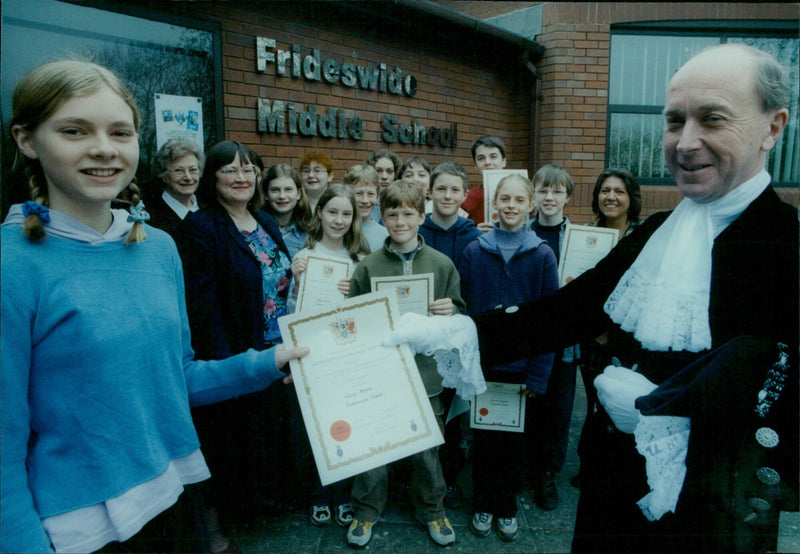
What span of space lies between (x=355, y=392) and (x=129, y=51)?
11.1ft

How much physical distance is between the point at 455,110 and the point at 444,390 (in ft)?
14.8

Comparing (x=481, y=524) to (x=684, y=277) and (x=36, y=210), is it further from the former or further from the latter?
(x=36, y=210)

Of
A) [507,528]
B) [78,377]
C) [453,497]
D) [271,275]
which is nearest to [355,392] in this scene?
[78,377]

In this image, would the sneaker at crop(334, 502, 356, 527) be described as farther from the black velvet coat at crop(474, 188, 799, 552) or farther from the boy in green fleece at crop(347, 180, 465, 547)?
the black velvet coat at crop(474, 188, 799, 552)

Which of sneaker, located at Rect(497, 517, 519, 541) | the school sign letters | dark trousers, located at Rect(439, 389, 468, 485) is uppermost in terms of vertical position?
the school sign letters

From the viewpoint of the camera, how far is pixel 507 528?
9.23 feet

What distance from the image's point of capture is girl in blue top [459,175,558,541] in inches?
111

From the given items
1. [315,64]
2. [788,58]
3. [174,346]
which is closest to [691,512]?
[174,346]

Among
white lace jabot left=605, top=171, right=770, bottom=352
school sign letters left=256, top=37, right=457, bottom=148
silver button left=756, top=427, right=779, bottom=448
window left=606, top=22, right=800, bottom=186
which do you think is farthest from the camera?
window left=606, top=22, right=800, bottom=186

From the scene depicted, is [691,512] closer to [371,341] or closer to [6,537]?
[371,341]

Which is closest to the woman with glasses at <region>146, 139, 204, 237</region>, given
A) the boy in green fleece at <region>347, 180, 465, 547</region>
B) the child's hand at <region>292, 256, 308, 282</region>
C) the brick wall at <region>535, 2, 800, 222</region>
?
the child's hand at <region>292, 256, 308, 282</region>

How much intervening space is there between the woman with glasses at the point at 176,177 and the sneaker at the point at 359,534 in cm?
207

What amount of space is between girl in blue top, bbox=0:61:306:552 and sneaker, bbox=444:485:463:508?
207 cm

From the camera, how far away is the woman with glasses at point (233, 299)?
253 cm
